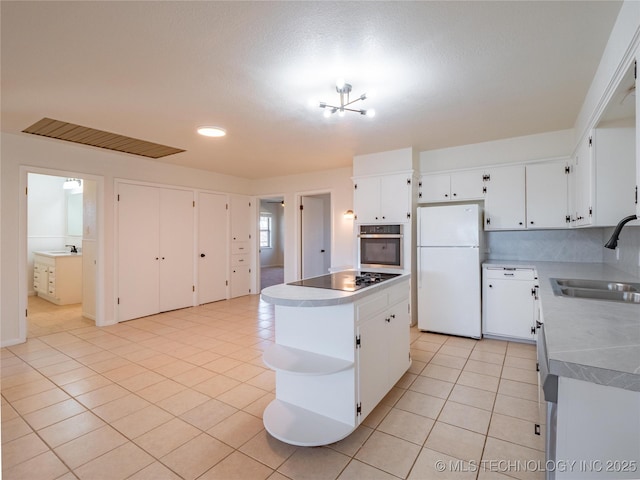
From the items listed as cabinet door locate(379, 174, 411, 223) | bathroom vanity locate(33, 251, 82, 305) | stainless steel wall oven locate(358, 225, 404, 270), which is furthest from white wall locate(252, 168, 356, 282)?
bathroom vanity locate(33, 251, 82, 305)

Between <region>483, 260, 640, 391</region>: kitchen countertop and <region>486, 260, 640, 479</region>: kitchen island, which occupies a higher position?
<region>483, 260, 640, 391</region>: kitchen countertop

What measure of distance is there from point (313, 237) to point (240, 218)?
1.57 metres

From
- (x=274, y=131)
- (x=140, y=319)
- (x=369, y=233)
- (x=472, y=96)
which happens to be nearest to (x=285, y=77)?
(x=274, y=131)

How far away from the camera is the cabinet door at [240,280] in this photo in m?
6.26

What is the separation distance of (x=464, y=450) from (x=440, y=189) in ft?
10.6

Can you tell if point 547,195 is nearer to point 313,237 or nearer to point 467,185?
point 467,185

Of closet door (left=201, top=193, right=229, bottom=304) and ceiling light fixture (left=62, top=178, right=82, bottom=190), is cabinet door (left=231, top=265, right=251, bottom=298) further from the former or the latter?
ceiling light fixture (left=62, top=178, right=82, bottom=190)

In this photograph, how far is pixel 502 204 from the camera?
3.85 metres

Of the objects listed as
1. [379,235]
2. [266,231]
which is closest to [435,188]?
[379,235]

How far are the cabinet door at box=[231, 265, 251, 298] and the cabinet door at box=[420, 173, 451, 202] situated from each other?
12.8 feet

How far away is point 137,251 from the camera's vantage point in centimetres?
476

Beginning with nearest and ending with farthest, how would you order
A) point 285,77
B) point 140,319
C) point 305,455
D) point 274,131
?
point 305,455 < point 285,77 < point 274,131 < point 140,319

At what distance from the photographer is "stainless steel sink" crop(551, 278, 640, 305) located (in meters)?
2.00

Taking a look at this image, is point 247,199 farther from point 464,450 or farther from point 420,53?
point 464,450
